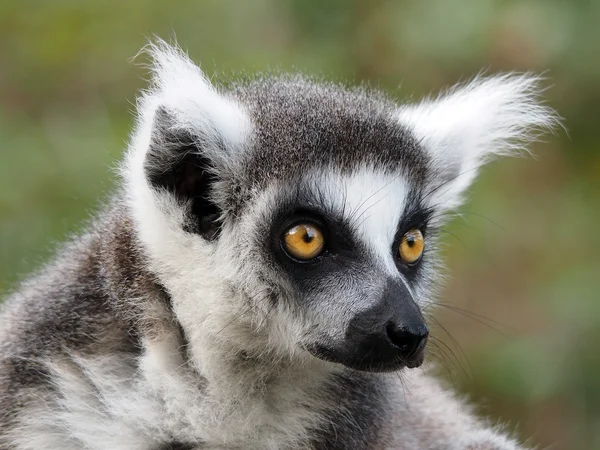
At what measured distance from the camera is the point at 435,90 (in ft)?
22.3

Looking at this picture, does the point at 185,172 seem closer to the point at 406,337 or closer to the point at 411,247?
the point at 411,247

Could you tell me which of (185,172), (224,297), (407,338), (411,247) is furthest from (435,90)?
(407,338)

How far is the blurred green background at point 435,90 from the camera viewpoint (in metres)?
5.77

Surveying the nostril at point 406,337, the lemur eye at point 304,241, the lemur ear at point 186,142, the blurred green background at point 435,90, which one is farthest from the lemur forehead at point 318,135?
the blurred green background at point 435,90

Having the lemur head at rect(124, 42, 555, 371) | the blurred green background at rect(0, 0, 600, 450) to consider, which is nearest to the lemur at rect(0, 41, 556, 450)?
the lemur head at rect(124, 42, 555, 371)

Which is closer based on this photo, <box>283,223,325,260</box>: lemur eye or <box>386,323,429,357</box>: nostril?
<box>386,323,429,357</box>: nostril

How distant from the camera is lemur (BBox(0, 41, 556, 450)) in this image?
11.5 ft

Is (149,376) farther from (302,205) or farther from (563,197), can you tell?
(563,197)

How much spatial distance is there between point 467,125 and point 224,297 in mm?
1582

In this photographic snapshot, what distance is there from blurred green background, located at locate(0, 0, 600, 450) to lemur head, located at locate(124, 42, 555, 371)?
6.26ft

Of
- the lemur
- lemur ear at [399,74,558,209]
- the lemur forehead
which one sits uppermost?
lemur ear at [399,74,558,209]

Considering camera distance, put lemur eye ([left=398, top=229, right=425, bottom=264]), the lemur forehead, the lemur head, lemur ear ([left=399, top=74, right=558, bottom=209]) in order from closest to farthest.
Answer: the lemur head, the lemur forehead, lemur eye ([left=398, top=229, right=425, bottom=264]), lemur ear ([left=399, top=74, right=558, bottom=209])

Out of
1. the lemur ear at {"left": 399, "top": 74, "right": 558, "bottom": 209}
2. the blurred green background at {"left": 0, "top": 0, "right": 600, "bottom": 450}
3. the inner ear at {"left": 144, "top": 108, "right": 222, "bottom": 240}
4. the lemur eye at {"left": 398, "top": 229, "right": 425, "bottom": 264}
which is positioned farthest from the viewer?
the blurred green background at {"left": 0, "top": 0, "right": 600, "bottom": 450}

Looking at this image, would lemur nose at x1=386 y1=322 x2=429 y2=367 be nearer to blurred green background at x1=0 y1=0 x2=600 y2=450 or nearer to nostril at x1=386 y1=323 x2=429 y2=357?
nostril at x1=386 y1=323 x2=429 y2=357
